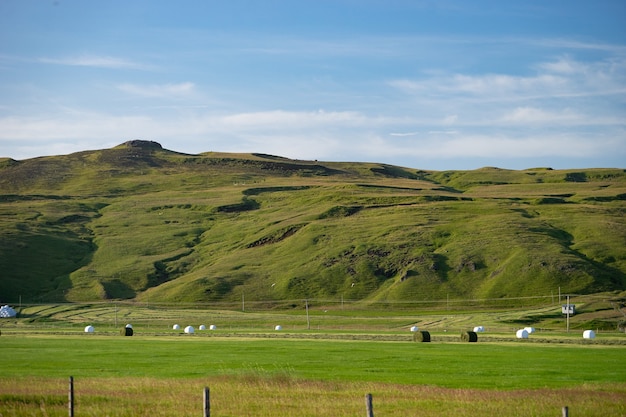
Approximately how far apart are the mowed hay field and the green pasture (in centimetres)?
8

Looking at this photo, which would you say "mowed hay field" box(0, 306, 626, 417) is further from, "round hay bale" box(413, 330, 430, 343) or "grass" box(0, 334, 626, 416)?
"round hay bale" box(413, 330, 430, 343)

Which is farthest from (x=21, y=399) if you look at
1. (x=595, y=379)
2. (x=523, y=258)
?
(x=523, y=258)

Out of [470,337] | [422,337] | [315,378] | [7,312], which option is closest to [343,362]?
[315,378]

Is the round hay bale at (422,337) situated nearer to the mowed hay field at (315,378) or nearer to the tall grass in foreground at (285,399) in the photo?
the mowed hay field at (315,378)

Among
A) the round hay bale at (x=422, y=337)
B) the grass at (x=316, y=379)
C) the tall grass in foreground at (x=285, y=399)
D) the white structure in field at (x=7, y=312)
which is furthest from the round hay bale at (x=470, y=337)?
the white structure in field at (x=7, y=312)

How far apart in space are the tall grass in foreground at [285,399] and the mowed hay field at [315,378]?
0.17 feet

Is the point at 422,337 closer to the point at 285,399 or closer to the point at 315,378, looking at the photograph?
the point at 315,378

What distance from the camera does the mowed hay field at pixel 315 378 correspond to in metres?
33.5

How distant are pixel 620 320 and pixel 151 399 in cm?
9536

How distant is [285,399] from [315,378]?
9.37 m

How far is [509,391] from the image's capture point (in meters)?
38.8

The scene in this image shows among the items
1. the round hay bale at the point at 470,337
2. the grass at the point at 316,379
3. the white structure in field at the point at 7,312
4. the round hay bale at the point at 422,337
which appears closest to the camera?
the grass at the point at 316,379

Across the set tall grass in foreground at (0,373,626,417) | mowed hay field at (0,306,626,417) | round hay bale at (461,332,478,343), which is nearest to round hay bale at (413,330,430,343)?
round hay bale at (461,332,478,343)

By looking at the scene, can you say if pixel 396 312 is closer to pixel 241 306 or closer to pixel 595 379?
pixel 241 306
